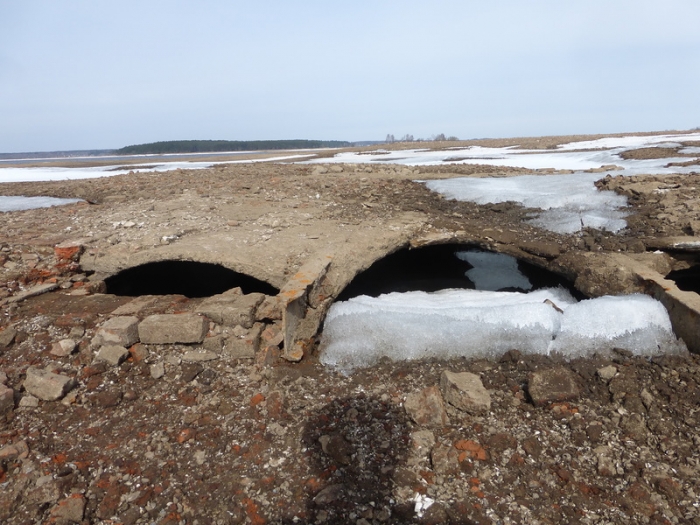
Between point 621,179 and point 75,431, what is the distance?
7966 millimetres

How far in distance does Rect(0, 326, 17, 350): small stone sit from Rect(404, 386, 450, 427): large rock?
10.9 feet

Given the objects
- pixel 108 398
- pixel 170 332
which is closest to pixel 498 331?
pixel 170 332

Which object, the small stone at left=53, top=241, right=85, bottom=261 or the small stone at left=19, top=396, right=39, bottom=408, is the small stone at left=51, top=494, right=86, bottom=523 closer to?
the small stone at left=19, top=396, right=39, bottom=408

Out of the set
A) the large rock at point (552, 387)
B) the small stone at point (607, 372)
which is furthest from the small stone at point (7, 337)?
the small stone at point (607, 372)

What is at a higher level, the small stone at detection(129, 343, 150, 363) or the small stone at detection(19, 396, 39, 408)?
the small stone at detection(129, 343, 150, 363)

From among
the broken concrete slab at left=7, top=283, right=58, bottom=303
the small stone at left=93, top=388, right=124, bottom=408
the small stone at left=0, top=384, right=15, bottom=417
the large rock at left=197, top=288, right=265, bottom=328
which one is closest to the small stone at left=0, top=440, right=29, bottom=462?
the small stone at left=0, top=384, right=15, bottom=417

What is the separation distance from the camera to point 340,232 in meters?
5.61

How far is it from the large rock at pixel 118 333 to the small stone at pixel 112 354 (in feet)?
0.23

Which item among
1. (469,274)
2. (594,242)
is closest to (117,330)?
(594,242)

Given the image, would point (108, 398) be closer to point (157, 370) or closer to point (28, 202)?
point (157, 370)

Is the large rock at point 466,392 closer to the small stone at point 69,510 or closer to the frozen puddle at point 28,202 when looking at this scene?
the small stone at point 69,510

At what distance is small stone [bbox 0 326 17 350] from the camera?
3586 millimetres

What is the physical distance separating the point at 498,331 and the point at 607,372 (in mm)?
890

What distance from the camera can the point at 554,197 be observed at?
22.2 feet
